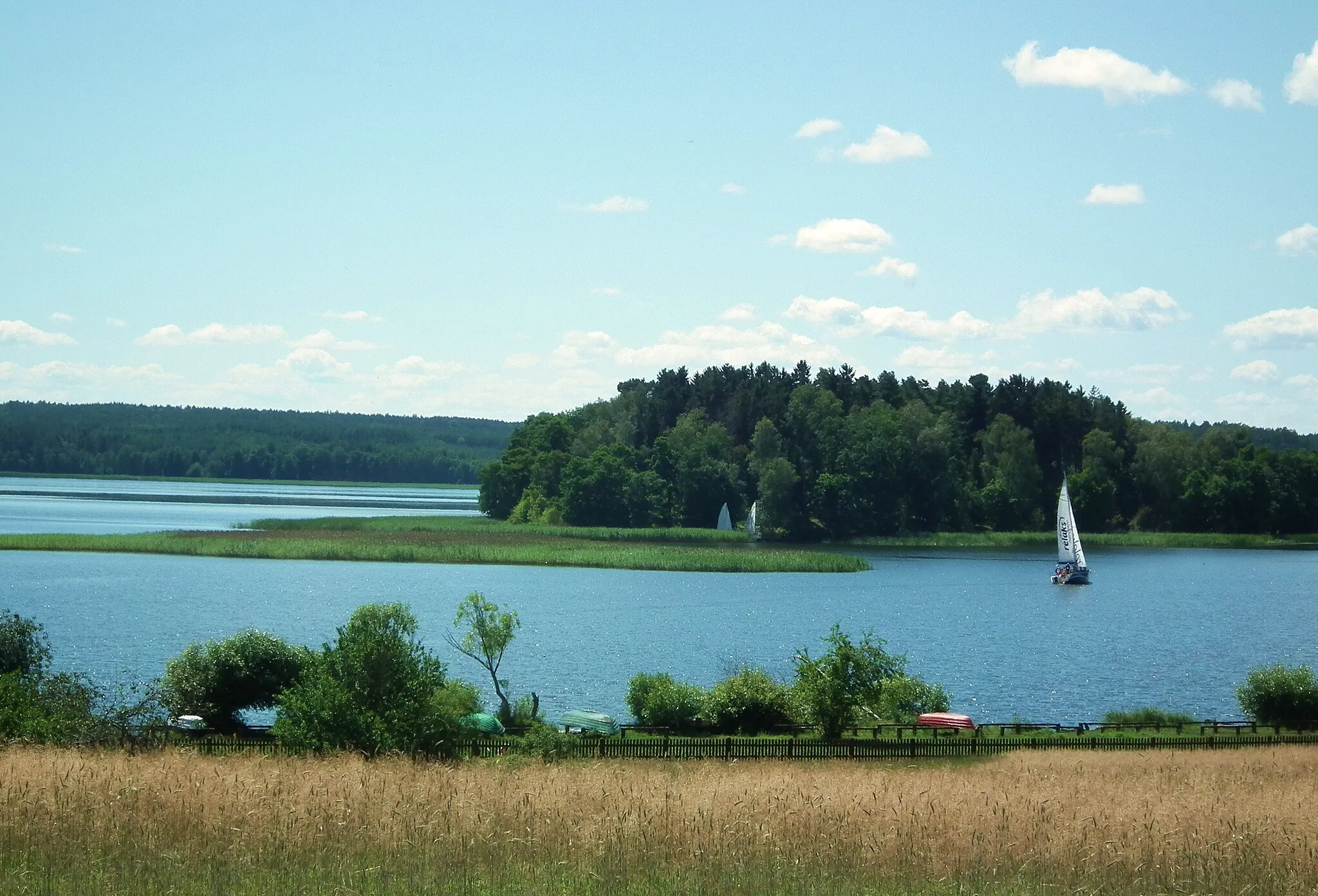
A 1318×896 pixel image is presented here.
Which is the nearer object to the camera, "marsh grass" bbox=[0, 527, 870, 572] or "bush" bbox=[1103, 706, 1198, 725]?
"bush" bbox=[1103, 706, 1198, 725]

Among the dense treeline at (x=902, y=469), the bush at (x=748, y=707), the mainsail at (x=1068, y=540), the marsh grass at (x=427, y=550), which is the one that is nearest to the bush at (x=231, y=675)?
the bush at (x=748, y=707)

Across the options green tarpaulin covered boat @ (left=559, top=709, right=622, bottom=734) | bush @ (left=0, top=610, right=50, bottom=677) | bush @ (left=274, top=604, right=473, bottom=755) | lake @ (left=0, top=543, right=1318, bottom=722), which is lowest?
lake @ (left=0, top=543, right=1318, bottom=722)

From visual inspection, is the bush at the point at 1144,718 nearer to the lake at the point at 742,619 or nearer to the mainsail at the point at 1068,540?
the lake at the point at 742,619

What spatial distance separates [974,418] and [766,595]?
8979 centimetres

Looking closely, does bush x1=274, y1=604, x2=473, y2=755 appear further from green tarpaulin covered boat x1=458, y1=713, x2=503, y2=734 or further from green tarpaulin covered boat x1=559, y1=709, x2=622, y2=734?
green tarpaulin covered boat x1=559, y1=709, x2=622, y2=734

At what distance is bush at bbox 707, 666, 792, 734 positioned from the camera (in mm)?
37500

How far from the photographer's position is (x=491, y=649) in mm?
43938

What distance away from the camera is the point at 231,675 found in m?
39.1

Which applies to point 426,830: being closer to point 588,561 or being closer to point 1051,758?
point 1051,758

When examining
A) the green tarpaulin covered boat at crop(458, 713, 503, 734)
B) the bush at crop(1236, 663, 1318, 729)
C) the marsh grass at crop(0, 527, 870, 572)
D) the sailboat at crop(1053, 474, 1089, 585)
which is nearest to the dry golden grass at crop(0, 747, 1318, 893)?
the green tarpaulin covered boat at crop(458, 713, 503, 734)

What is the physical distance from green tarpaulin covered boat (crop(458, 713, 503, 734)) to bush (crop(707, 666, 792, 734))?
6609 millimetres

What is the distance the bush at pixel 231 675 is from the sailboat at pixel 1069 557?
7872 centimetres

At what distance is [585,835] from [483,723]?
2282 cm

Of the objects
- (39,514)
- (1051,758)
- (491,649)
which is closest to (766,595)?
(491,649)
